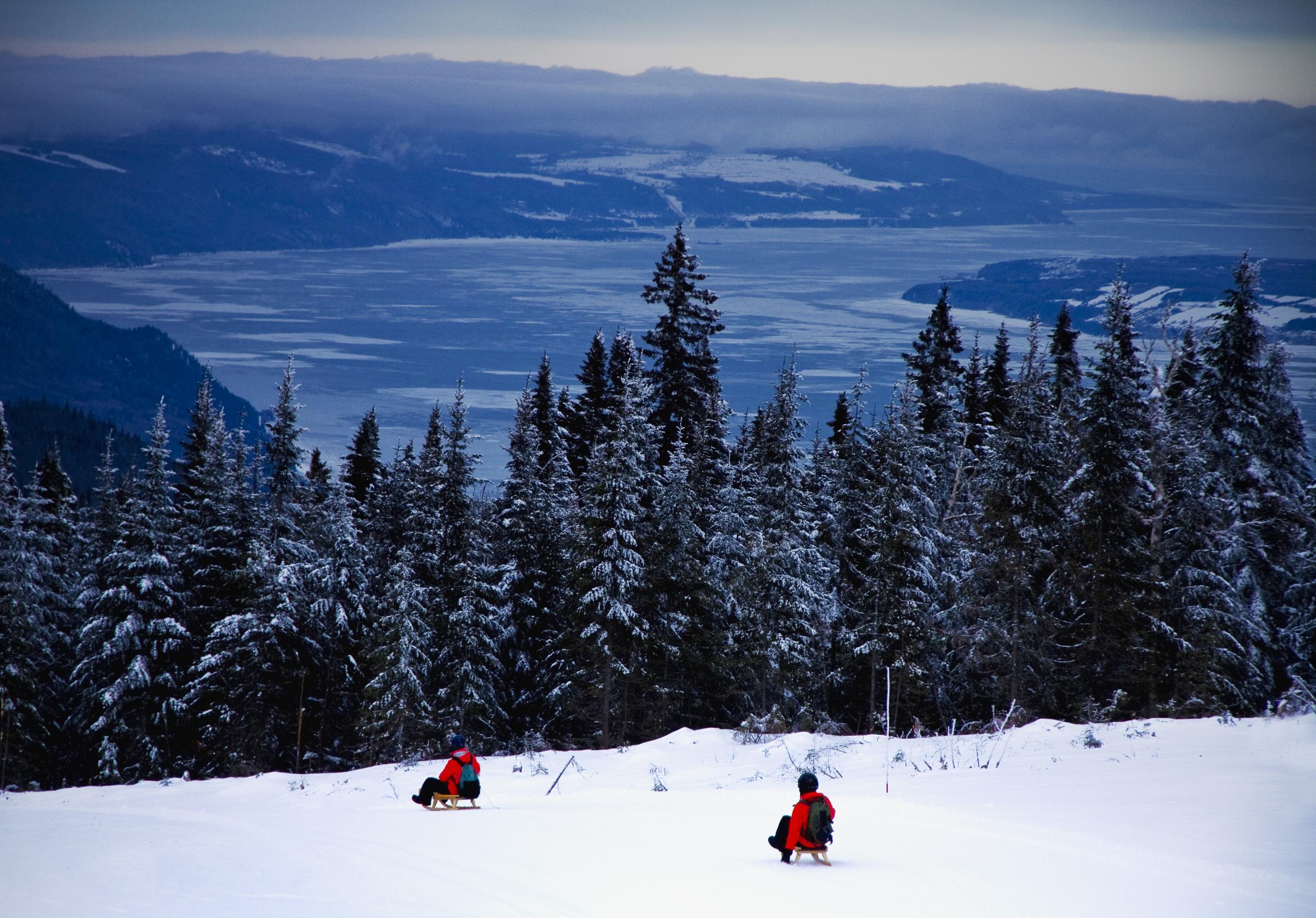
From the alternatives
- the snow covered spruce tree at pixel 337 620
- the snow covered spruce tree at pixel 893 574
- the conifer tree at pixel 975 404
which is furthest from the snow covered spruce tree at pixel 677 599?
the conifer tree at pixel 975 404

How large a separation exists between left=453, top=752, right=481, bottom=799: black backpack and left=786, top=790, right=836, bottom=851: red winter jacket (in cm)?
568

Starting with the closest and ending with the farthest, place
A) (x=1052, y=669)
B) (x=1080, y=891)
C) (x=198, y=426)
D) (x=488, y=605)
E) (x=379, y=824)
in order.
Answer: (x=1080, y=891), (x=379, y=824), (x=1052, y=669), (x=488, y=605), (x=198, y=426)

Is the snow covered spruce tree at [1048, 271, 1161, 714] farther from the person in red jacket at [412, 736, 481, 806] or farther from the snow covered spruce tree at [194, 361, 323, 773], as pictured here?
the snow covered spruce tree at [194, 361, 323, 773]

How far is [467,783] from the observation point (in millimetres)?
16109

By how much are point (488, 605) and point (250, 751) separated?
9.44 m

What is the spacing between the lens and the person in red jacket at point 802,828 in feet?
39.1

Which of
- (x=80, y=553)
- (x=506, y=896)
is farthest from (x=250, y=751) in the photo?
(x=506, y=896)

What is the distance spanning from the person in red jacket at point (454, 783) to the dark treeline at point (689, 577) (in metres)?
13.6

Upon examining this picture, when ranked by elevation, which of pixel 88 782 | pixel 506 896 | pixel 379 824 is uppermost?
pixel 506 896

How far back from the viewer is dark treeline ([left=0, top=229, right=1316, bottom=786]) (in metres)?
30.3

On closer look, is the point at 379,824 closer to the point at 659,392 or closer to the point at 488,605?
the point at 488,605

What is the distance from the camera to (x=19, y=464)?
486 ft

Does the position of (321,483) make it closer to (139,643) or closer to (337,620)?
(337,620)

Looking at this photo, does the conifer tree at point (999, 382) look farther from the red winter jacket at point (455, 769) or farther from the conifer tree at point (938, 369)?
the red winter jacket at point (455, 769)
